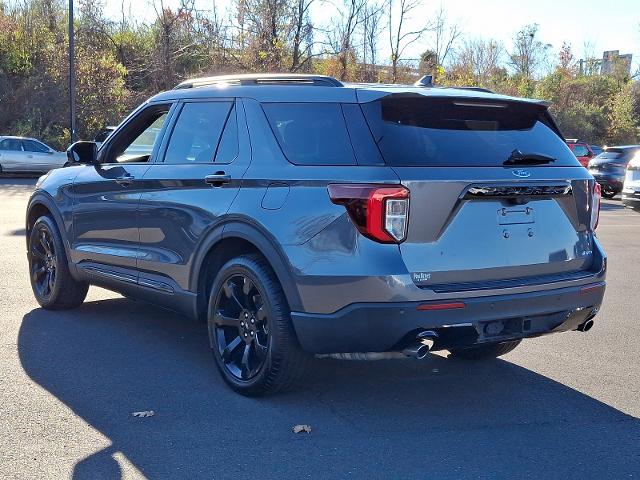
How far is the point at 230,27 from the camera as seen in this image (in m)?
38.2

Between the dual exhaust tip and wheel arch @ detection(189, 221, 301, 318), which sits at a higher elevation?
wheel arch @ detection(189, 221, 301, 318)

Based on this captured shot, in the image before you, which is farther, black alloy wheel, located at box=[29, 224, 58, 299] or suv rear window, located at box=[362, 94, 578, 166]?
black alloy wheel, located at box=[29, 224, 58, 299]

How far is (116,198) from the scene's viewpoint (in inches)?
238

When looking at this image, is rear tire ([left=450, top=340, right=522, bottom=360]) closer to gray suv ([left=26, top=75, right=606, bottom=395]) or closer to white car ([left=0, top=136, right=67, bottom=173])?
gray suv ([left=26, top=75, right=606, bottom=395])

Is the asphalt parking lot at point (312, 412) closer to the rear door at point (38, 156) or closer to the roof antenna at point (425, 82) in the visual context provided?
the roof antenna at point (425, 82)

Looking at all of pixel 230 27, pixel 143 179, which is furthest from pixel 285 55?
pixel 143 179

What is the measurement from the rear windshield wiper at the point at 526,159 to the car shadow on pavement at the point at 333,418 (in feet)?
4.87

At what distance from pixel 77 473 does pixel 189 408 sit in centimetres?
100

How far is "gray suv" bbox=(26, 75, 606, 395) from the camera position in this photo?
13.6 feet

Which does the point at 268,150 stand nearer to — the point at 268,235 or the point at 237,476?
the point at 268,235

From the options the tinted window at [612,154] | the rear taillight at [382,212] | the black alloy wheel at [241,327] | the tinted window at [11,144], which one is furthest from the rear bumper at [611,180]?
the rear taillight at [382,212]

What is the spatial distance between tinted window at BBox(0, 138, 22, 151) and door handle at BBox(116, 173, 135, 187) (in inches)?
862

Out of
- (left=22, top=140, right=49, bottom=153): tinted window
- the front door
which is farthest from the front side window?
(left=22, top=140, right=49, bottom=153): tinted window

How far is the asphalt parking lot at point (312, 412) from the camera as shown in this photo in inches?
153
